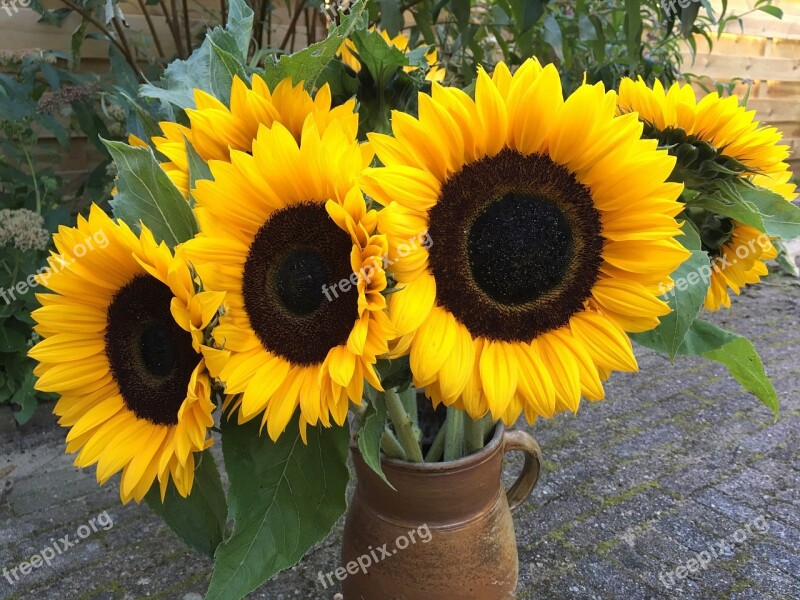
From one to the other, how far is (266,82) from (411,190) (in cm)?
15

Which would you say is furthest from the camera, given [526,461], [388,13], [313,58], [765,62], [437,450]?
[765,62]

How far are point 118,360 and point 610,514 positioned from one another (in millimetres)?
1176

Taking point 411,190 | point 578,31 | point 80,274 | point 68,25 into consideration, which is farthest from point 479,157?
point 68,25

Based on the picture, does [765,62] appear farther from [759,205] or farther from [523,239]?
[523,239]

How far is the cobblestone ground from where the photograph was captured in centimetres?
119

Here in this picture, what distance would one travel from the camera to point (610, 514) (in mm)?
1385

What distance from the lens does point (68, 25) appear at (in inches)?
77.7

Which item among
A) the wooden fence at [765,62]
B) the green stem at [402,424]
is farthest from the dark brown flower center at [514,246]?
the wooden fence at [765,62]

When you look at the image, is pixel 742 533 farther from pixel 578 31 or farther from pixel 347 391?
pixel 347 391

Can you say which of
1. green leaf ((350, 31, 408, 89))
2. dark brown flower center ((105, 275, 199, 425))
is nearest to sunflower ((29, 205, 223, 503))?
dark brown flower center ((105, 275, 199, 425))

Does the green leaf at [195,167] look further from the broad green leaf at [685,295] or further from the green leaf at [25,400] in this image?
the green leaf at [25,400]

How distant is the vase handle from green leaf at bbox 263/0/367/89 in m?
0.45

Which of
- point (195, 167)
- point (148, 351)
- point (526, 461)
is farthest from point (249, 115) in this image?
point (526, 461)

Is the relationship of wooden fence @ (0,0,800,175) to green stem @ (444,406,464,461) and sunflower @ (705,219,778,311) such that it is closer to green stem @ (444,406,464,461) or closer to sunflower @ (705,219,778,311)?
sunflower @ (705,219,778,311)
